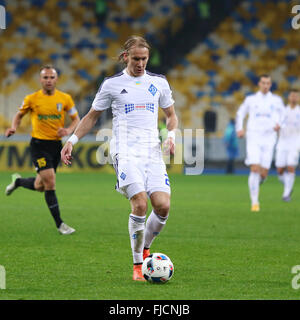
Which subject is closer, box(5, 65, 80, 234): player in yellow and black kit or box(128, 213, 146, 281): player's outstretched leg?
box(128, 213, 146, 281): player's outstretched leg

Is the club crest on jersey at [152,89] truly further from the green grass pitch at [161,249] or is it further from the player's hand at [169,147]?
the green grass pitch at [161,249]

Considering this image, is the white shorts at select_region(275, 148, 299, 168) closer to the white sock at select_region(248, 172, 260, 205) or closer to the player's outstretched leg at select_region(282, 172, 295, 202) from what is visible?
the player's outstretched leg at select_region(282, 172, 295, 202)

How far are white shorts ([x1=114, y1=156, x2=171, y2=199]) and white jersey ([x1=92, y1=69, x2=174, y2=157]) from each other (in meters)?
0.10

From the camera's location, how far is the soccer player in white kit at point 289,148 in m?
17.4

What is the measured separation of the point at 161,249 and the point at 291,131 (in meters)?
9.38

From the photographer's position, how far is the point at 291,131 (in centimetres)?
1814

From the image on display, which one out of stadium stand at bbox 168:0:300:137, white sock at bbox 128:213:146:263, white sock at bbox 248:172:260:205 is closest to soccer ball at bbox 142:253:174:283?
white sock at bbox 128:213:146:263

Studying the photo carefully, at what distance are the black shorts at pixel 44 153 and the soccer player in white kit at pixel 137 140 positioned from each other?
141 inches

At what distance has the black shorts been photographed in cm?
1105

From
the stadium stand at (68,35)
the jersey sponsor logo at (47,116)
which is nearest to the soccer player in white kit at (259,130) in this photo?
the jersey sponsor logo at (47,116)

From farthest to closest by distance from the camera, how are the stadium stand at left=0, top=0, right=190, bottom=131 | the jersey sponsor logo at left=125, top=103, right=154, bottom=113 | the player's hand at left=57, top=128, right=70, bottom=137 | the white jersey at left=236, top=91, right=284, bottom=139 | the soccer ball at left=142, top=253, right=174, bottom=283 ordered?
the stadium stand at left=0, top=0, right=190, bottom=131 → the white jersey at left=236, top=91, right=284, bottom=139 → the player's hand at left=57, top=128, right=70, bottom=137 → the jersey sponsor logo at left=125, top=103, right=154, bottom=113 → the soccer ball at left=142, top=253, right=174, bottom=283

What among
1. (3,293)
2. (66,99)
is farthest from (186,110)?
(3,293)

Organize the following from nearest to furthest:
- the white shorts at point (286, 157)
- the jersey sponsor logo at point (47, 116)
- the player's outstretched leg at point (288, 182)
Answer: the jersey sponsor logo at point (47, 116) → the player's outstretched leg at point (288, 182) → the white shorts at point (286, 157)

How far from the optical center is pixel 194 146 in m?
28.6
